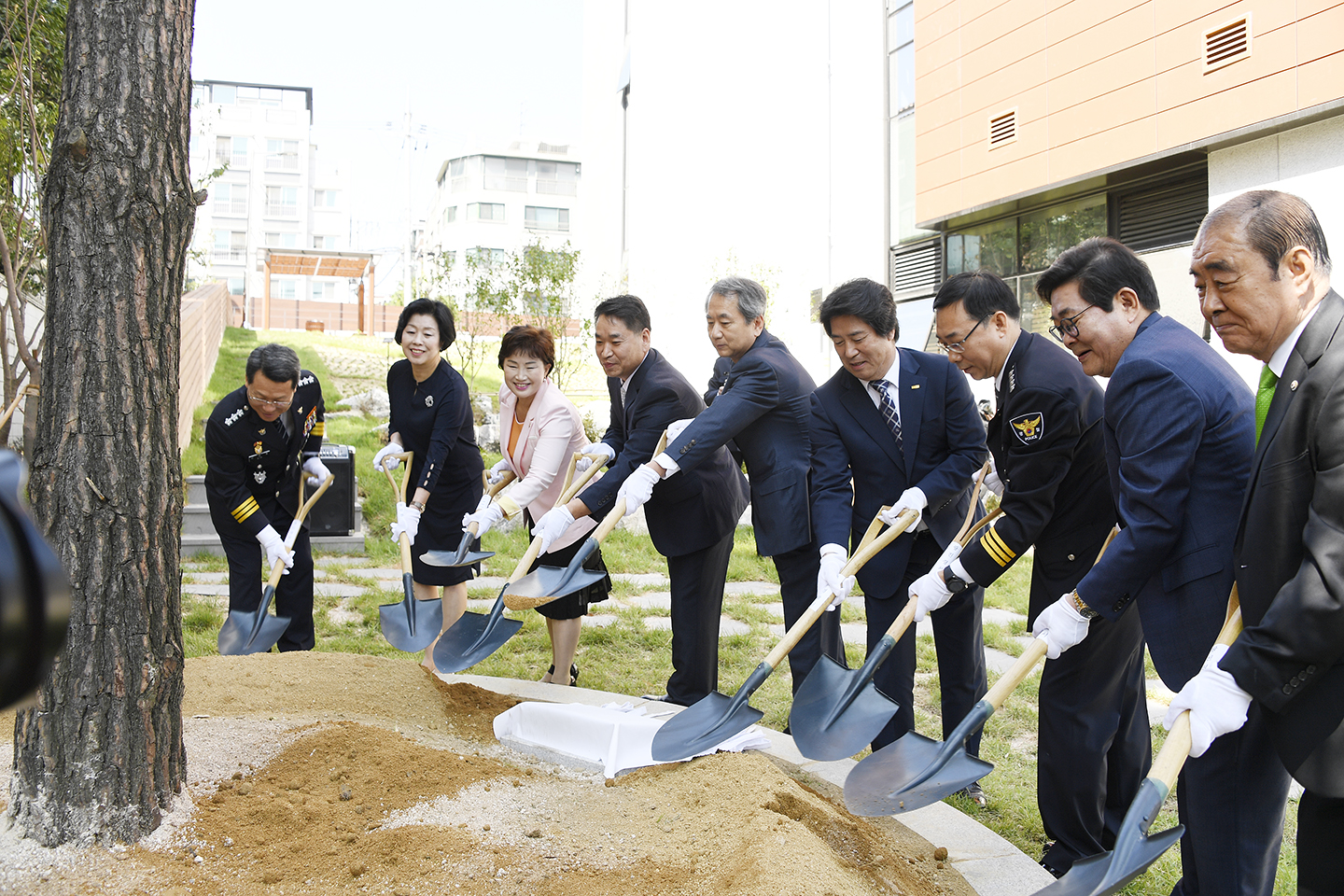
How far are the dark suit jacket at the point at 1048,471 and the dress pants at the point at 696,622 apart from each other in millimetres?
1189

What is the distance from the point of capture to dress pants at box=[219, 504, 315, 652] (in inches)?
152

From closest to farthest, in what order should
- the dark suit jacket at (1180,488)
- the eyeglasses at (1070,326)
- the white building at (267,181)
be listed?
the dark suit jacket at (1180,488) < the eyeglasses at (1070,326) < the white building at (267,181)

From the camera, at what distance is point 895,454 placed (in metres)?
3.16

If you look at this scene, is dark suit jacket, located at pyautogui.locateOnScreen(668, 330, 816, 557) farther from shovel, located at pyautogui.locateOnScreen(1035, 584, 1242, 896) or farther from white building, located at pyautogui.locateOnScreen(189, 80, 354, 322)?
white building, located at pyautogui.locateOnScreen(189, 80, 354, 322)

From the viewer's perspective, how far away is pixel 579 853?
226 centimetres

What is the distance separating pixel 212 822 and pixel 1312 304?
2.72 m

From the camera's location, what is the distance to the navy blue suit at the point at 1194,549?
6.37 feet

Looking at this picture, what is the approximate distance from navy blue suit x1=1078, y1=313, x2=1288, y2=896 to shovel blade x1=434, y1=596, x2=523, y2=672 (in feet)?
6.68

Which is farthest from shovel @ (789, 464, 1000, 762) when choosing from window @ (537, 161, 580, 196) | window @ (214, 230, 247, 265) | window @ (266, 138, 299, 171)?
window @ (266, 138, 299, 171)

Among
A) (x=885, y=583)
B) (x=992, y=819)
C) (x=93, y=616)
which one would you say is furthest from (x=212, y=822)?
(x=992, y=819)

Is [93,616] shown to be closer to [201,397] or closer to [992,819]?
[992,819]

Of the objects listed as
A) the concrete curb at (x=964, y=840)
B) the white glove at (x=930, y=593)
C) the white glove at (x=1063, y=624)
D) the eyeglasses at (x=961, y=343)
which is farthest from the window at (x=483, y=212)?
the white glove at (x=1063, y=624)

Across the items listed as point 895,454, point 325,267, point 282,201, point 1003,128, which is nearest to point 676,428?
point 895,454

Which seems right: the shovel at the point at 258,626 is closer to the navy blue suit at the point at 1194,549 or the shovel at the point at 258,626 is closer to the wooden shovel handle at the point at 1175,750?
the navy blue suit at the point at 1194,549
